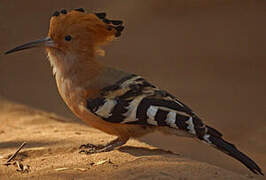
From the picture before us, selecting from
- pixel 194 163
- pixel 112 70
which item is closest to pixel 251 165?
pixel 194 163

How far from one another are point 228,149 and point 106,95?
3.79ft

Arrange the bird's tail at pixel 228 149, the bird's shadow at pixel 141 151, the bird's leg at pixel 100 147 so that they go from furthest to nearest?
the bird's leg at pixel 100 147 < the bird's shadow at pixel 141 151 < the bird's tail at pixel 228 149

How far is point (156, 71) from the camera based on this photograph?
9172 mm

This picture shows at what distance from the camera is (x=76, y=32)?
14.3 feet

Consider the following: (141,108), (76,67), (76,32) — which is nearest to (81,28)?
(76,32)

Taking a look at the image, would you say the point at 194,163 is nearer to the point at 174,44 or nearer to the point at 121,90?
the point at 121,90

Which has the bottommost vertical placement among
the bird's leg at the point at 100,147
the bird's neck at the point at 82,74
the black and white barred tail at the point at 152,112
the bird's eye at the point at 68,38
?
the bird's leg at the point at 100,147

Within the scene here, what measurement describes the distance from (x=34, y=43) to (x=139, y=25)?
21.1 ft

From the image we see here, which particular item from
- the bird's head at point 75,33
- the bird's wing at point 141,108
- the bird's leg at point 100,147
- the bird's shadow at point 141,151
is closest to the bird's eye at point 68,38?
the bird's head at point 75,33

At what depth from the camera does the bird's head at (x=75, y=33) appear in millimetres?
4332

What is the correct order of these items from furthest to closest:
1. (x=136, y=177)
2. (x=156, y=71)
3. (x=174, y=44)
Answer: (x=174, y=44), (x=156, y=71), (x=136, y=177)

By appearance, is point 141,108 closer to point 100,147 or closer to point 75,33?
point 100,147

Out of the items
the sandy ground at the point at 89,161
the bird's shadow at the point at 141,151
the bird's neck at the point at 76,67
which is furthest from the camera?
the bird's neck at the point at 76,67

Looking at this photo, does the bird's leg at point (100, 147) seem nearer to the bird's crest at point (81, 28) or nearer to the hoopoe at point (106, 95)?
the hoopoe at point (106, 95)
